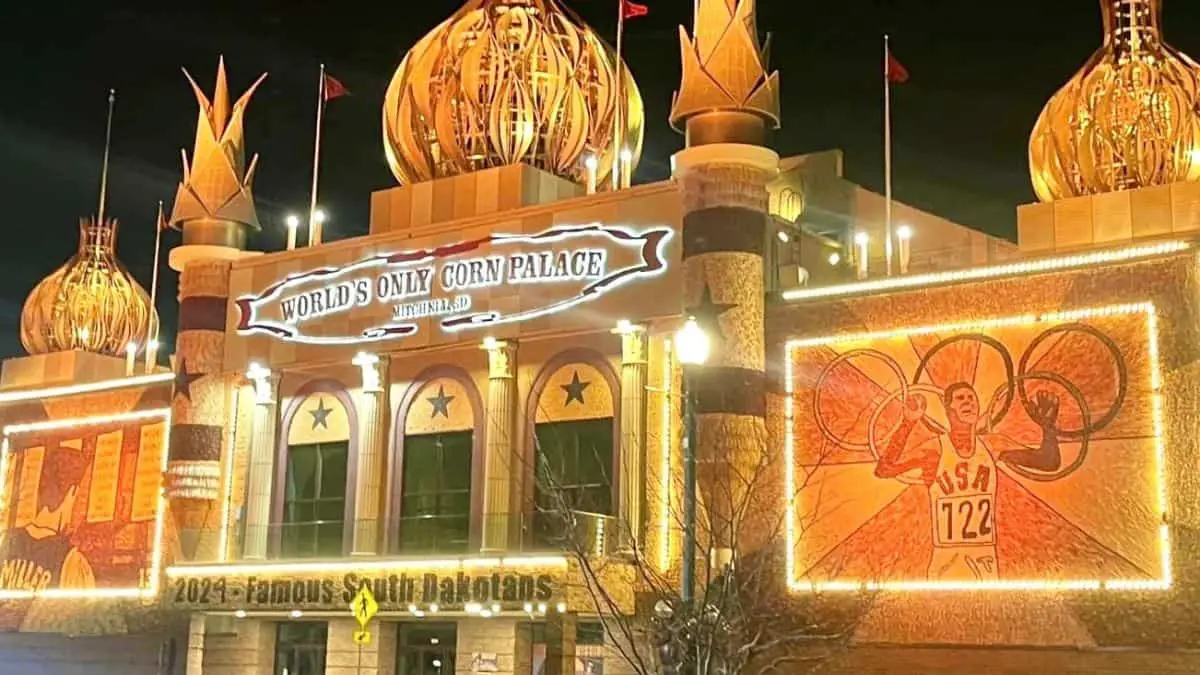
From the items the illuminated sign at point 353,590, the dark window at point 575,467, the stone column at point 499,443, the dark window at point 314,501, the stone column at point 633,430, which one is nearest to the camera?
the illuminated sign at point 353,590

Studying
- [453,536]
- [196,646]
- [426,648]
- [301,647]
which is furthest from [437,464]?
[196,646]

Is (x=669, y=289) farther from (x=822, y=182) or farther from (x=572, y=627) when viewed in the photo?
(x=822, y=182)

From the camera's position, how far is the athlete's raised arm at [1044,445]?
28.5 metres

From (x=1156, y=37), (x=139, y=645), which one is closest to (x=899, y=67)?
(x=1156, y=37)

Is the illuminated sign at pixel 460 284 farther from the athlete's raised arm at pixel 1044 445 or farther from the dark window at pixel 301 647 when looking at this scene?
the athlete's raised arm at pixel 1044 445

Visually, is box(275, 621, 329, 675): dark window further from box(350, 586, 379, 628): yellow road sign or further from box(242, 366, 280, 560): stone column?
box(350, 586, 379, 628): yellow road sign

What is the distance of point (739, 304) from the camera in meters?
32.2

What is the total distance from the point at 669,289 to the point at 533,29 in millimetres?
9083

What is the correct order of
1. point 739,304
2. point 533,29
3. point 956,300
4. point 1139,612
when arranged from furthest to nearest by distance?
→ point 533,29, point 739,304, point 956,300, point 1139,612

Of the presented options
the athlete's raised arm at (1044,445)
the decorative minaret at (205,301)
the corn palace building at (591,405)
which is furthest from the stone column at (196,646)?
the athlete's raised arm at (1044,445)

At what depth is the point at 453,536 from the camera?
3634cm

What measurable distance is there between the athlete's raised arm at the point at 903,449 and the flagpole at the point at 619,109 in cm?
984

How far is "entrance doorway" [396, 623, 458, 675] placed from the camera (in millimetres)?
36500

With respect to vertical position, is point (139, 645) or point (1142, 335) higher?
point (1142, 335)
